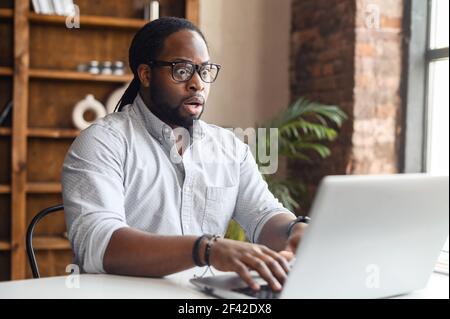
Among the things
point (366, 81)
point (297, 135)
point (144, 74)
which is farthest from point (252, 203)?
point (366, 81)

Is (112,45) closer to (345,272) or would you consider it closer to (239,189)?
(239,189)

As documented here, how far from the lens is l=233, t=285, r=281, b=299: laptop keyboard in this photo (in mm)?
1079

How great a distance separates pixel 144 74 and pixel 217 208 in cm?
45

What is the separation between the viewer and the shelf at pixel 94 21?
126 inches

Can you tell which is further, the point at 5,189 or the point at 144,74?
the point at 5,189

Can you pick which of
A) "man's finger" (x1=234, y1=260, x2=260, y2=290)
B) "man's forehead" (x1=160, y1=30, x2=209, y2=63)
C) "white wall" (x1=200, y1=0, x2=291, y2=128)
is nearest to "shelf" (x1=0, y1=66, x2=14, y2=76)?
"white wall" (x1=200, y1=0, x2=291, y2=128)

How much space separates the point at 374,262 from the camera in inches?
42.5

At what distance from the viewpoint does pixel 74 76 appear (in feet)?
10.8

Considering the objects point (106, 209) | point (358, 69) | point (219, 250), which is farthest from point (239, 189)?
point (358, 69)

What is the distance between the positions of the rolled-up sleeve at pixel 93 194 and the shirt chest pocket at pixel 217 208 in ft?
0.89

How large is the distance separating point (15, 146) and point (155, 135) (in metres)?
1.69

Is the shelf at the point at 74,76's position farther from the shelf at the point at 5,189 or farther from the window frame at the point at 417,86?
the window frame at the point at 417,86

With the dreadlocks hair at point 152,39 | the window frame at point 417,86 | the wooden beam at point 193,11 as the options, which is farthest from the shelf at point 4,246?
the window frame at point 417,86

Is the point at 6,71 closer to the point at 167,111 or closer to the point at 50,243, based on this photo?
the point at 50,243
